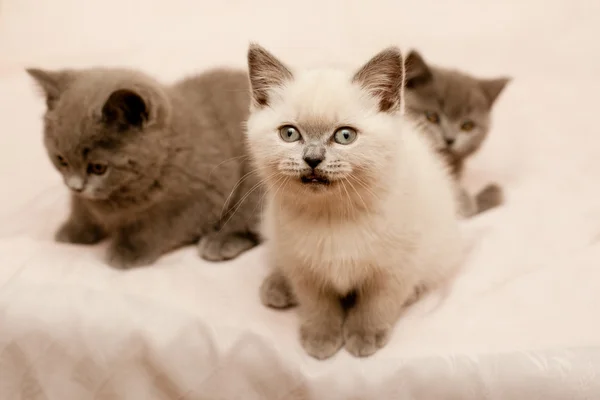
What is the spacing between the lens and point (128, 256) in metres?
1.41

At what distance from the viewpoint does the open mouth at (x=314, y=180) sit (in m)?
1.00

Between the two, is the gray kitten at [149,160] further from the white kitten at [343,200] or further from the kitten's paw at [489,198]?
the kitten's paw at [489,198]

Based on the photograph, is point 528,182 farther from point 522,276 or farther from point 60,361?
point 60,361

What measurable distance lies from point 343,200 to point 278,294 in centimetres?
31

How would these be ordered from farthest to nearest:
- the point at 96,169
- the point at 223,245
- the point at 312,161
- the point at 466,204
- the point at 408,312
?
the point at 466,204 → the point at 223,245 → the point at 96,169 → the point at 408,312 → the point at 312,161

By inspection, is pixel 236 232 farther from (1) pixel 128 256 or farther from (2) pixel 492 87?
(2) pixel 492 87

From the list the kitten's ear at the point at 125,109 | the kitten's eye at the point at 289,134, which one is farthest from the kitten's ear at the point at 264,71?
the kitten's ear at the point at 125,109

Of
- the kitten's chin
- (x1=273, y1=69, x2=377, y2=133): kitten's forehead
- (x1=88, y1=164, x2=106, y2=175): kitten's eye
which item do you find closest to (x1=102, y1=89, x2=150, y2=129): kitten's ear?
(x1=88, y1=164, x2=106, y2=175): kitten's eye

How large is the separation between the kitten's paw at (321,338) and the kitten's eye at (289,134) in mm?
391

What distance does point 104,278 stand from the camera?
4.35 ft

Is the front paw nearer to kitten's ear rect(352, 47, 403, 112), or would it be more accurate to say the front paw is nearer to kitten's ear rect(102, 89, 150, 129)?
kitten's ear rect(102, 89, 150, 129)

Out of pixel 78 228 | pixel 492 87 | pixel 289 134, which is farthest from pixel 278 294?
pixel 492 87

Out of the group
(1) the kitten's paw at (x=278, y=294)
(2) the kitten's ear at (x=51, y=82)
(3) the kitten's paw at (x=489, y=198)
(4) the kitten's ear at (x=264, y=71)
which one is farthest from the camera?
(3) the kitten's paw at (x=489, y=198)

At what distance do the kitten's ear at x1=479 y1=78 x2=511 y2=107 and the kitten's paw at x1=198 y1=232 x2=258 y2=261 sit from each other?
86 centimetres
